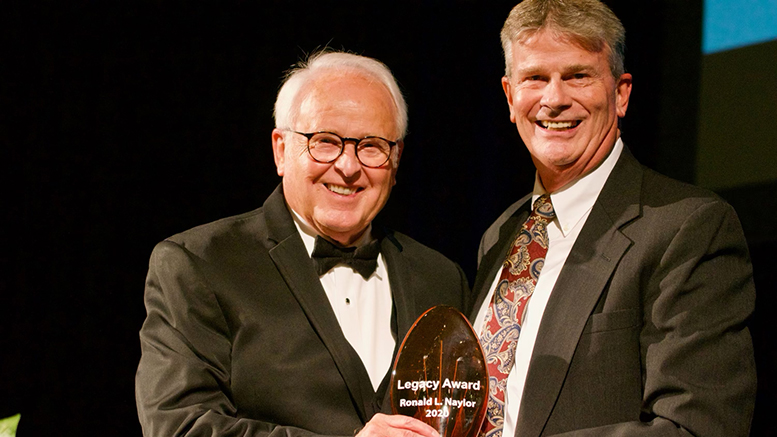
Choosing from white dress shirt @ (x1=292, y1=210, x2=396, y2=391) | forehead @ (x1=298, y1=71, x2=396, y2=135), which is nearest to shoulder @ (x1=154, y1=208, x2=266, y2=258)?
white dress shirt @ (x1=292, y1=210, x2=396, y2=391)

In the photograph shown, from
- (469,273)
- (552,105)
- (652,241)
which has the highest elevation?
(552,105)

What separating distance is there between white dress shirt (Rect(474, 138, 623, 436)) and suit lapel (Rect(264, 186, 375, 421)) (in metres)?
0.41

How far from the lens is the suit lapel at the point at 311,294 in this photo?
2.31m

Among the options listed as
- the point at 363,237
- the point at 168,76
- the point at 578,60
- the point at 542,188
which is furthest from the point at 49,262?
the point at 578,60

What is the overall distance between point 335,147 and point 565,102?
0.72 m

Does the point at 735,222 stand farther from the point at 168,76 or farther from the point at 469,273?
the point at 168,76

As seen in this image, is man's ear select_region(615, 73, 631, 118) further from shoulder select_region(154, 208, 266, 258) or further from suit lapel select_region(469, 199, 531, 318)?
shoulder select_region(154, 208, 266, 258)

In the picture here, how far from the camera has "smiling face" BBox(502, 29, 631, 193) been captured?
2.44 m

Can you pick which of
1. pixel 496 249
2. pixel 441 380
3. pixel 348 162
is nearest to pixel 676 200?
pixel 496 249

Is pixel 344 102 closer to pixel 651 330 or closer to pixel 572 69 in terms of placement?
pixel 572 69

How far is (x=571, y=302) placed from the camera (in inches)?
87.6

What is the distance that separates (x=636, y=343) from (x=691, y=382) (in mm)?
183

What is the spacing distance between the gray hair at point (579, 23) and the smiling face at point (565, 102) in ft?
0.07

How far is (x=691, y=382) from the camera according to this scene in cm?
205
